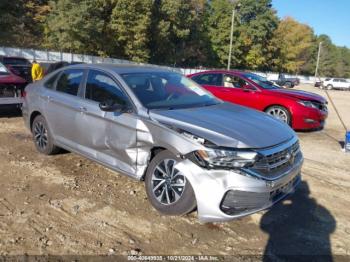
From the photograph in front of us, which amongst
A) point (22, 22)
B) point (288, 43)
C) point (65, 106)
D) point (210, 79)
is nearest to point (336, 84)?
point (288, 43)

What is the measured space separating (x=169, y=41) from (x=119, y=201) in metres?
50.8

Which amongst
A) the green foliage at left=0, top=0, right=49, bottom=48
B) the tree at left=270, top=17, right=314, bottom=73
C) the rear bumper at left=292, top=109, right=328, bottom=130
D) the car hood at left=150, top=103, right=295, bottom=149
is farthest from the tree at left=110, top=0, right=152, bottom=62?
the car hood at left=150, top=103, right=295, bottom=149

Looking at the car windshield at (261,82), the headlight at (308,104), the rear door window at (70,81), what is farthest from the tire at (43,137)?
the headlight at (308,104)

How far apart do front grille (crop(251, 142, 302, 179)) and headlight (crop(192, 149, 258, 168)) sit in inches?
4.0

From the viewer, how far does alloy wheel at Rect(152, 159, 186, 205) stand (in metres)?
4.12

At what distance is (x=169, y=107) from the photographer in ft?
15.7

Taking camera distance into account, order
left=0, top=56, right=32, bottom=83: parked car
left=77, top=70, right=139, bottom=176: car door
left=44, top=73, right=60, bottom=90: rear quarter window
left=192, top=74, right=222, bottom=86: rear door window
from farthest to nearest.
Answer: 1. left=0, top=56, right=32, bottom=83: parked car
2. left=192, top=74, right=222, bottom=86: rear door window
3. left=44, top=73, right=60, bottom=90: rear quarter window
4. left=77, top=70, right=139, bottom=176: car door

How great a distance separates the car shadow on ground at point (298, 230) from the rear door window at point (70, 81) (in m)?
3.22

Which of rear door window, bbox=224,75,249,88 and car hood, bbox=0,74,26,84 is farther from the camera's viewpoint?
rear door window, bbox=224,75,249,88

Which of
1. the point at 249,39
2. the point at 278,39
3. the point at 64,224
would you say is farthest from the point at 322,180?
the point at 278,39

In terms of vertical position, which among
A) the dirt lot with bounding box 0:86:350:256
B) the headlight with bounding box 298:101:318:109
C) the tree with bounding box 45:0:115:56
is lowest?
the dirt lot with bounding box 0:86:350:256

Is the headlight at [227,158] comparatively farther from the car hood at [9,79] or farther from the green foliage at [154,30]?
the green foliage at [154,30]

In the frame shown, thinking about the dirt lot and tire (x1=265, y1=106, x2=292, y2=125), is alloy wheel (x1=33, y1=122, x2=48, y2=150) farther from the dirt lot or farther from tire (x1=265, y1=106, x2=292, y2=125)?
tire (x1=265, y1=106, x2=292, y2=125)

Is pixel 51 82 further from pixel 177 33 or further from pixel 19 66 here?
pixel 177 33
